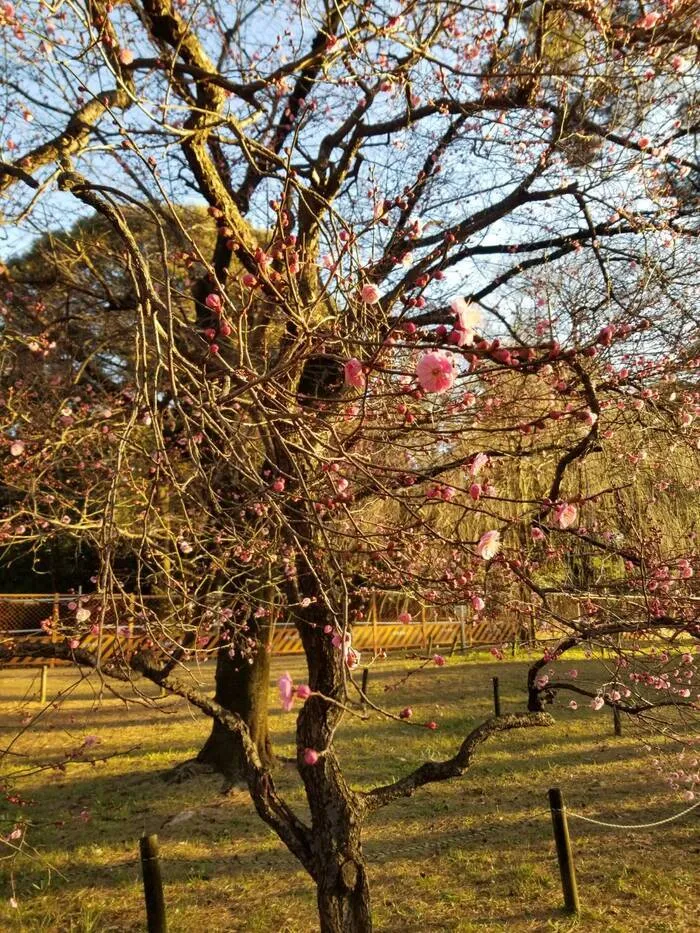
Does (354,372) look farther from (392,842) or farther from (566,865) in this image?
(392,842)

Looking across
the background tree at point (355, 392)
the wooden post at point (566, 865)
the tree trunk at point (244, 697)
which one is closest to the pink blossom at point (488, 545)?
the background tree at point (355, 392)

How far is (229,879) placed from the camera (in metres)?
4.60

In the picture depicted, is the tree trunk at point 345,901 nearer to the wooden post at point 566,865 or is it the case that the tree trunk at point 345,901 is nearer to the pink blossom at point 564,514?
the wooden post at point 566,865

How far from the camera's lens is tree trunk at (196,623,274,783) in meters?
6.30

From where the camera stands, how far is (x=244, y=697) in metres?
6.33

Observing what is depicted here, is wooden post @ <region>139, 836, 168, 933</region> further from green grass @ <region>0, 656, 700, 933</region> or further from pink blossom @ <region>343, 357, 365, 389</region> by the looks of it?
pink blossom @ <region>343, 357, 365, 389</region>

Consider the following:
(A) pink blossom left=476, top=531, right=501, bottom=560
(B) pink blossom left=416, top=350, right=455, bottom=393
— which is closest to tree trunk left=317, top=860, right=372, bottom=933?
(A) pink blossom left=476, top=531, right=501, bottom=560

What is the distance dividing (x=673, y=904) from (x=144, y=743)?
5.88 meters

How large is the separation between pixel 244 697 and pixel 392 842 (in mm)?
1910

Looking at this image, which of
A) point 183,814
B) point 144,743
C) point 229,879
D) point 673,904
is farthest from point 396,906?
point 144,743

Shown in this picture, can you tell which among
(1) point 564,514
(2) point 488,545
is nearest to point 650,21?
(1) point 564,514

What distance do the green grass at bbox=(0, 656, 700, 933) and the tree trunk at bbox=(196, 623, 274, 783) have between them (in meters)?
0.22

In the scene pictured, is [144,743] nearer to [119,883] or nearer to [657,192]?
[119,883]

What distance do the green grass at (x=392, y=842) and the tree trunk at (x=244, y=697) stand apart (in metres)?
0.22
